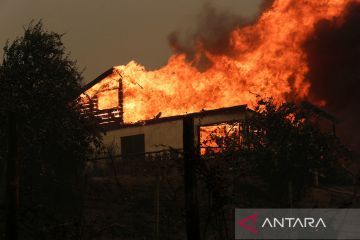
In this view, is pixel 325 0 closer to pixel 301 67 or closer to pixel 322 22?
pixel 322 22

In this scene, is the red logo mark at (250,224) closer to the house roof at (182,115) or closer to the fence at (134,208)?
the fence at (134,208)

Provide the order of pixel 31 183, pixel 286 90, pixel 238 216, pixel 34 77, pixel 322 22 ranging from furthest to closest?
pixel 322 22 < pixel 286 90 < pixel 34 77 < pixel 31 183 < pixel 238 216

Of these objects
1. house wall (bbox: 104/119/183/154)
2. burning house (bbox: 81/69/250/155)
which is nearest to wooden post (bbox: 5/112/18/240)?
burning house (bbox: 81/69/250/155)

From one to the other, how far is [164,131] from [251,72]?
5.62m

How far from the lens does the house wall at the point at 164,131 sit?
2511cm

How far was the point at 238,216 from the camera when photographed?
14.1 meters

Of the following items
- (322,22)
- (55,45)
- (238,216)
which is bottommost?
(238,216)

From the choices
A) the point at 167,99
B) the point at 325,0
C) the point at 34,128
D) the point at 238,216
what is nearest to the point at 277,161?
the point at 238,216

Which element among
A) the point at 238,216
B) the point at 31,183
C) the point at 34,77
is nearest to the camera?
the point at 238,216

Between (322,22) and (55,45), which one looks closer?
(55,45)

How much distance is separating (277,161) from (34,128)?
801 centimetres

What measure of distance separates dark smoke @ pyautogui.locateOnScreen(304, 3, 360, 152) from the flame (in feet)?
1.68

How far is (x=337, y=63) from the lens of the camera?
30422mm

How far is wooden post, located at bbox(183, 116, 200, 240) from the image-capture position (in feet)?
25.5
